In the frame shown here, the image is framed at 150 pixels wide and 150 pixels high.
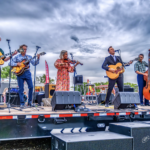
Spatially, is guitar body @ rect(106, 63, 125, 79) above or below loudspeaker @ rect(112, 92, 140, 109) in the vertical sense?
above

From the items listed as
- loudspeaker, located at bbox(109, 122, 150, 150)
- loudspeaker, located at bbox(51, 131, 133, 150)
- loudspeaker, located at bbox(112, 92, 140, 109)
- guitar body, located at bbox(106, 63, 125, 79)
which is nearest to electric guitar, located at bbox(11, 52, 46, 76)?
guitar body, located at bbox(106, 63, 125, 79)

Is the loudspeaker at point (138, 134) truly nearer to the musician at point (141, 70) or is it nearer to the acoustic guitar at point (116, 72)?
the acoustic guitar at point (116, 72)

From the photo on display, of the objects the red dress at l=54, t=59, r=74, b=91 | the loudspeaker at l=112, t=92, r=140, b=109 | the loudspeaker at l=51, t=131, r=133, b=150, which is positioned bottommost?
the loudspeaker at l=51, t=131, r=133, b=150

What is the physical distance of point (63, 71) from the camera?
5.36 meters

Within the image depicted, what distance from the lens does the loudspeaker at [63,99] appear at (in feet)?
12.2

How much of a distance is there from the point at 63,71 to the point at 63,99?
1.68m

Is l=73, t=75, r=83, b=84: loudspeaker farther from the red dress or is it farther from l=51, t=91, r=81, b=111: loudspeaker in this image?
l=51, t=91, r=81, b=111: loudspeaker

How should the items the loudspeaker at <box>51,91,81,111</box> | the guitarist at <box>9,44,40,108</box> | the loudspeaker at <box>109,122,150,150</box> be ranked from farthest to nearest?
the guitarist at <box>9,44,40,108</box> → the loudspeaker at <box>51,91,81,111</box> → the loudspeaker at <box>109,122,150,150</box>

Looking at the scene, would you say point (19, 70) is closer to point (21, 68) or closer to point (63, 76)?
point (21, 68)

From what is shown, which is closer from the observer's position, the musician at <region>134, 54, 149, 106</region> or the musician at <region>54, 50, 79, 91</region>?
the musician at <region>54, 50, 79, 91</region>

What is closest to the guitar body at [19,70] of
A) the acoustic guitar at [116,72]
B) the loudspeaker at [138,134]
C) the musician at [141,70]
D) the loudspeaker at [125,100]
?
the acoustic guitar at [116,72]

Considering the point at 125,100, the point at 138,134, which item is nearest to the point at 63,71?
the point at 125,100

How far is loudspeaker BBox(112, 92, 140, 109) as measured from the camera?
13.9ft

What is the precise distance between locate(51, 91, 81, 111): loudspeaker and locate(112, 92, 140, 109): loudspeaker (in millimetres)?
994
